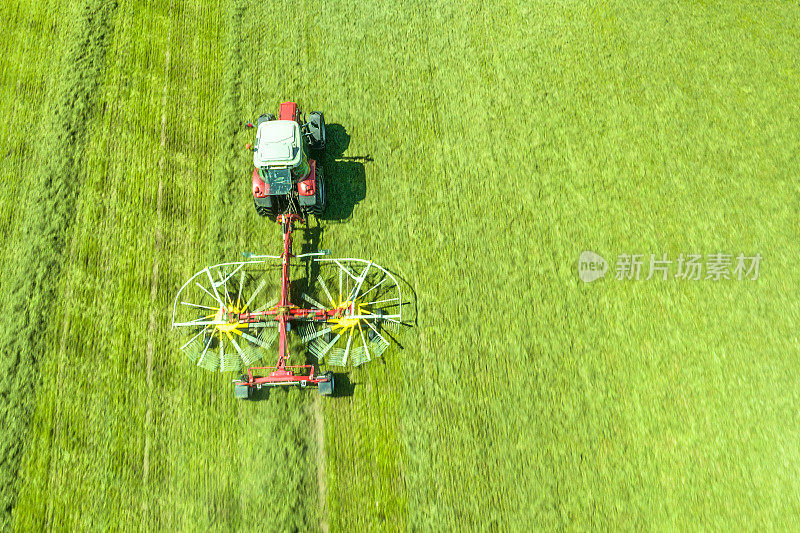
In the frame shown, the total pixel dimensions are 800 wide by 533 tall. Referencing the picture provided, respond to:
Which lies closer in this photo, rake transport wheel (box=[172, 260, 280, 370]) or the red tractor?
rake transport wheel (box=[172, 260, 280, 370])

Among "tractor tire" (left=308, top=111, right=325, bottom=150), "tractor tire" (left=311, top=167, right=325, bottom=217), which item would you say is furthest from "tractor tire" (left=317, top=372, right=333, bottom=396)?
"tractor tire" (left=308, top=111, right=325, bottom=150)

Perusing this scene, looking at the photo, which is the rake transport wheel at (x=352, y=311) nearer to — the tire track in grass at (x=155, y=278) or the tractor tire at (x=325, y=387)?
the tractor tire at (x=325, y=387)

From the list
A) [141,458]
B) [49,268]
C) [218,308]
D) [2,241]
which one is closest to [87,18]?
[2,241]

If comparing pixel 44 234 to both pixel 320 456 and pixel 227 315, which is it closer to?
pixel 227 315

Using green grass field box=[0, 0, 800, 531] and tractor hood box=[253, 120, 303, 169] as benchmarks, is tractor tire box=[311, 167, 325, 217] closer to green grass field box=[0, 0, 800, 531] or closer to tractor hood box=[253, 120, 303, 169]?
green grass field box=[0, 0, 800, 531]

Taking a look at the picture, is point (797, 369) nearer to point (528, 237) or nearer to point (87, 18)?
point (528, 237)
